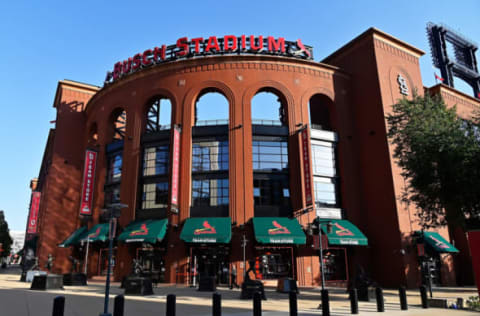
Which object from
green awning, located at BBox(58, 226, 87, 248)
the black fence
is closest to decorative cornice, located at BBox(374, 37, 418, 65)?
the black fence

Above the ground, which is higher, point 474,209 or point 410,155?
point 410,155

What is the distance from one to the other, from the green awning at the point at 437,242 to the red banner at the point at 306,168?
356 inches

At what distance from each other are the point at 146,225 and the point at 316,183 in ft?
45.7

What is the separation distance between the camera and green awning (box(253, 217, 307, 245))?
78.2 feet

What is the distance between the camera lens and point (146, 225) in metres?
26.3

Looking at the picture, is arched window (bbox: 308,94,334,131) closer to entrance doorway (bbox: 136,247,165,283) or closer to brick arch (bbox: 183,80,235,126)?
brick arch (bbox: 183,80,235,126)

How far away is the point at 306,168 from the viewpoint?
2652 cm

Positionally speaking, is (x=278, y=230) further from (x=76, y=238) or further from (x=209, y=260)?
(x=76, y=238)

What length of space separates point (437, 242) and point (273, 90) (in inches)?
688

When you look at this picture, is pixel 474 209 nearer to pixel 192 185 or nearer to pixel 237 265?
pixel 237 265

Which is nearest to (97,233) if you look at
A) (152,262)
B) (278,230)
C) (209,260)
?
(152,262)

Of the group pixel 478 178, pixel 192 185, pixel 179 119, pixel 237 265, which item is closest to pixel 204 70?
pixel 179 119

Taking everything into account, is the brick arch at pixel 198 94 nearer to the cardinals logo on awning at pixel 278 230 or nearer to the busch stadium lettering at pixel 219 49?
the busch stadium lettering at pixel 219 49

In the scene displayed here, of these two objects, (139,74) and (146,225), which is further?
(139,74)
